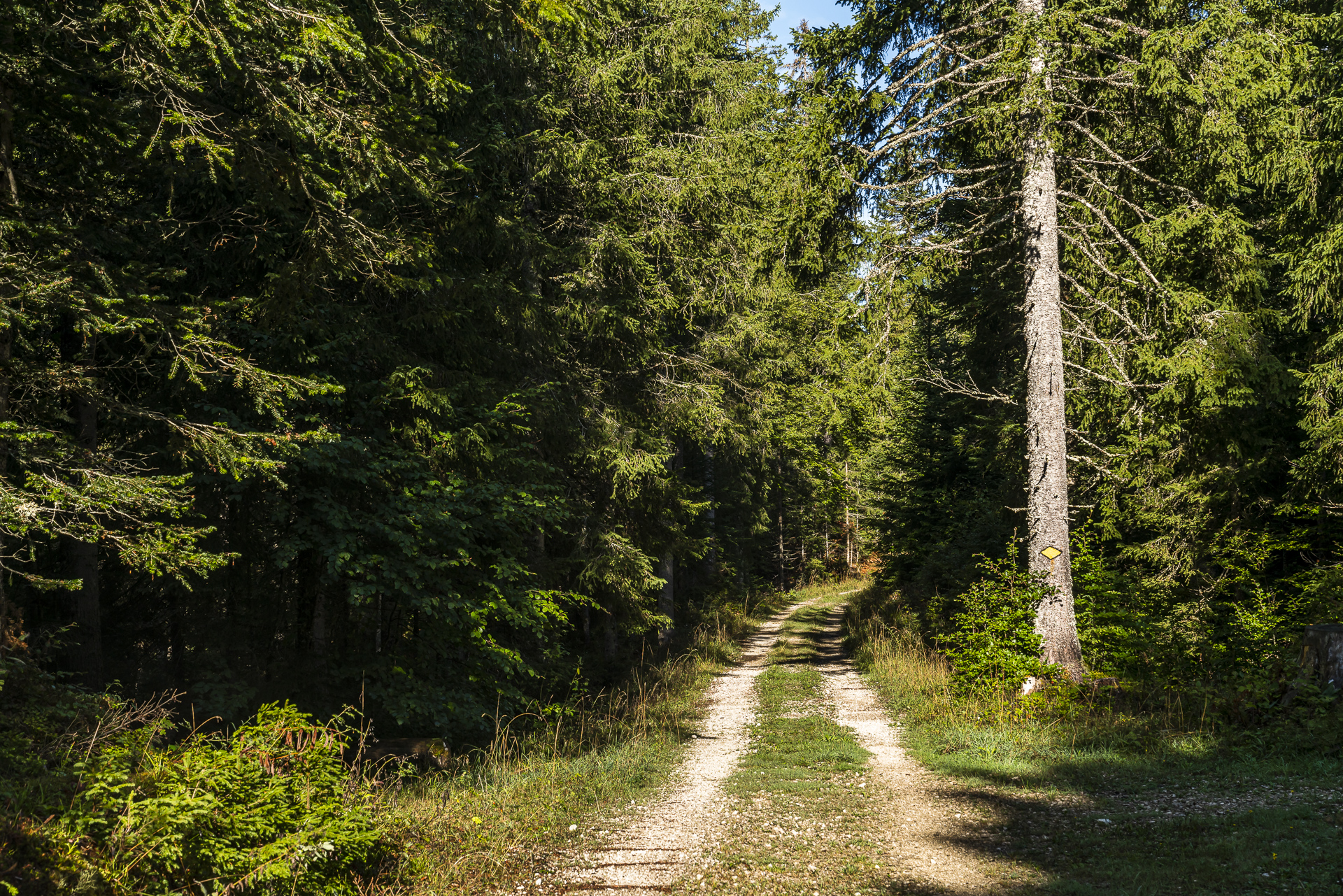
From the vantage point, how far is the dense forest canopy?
19.6 feet

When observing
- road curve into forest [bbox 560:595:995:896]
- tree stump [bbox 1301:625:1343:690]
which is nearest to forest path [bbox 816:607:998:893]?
road curve into forest [bbox 560:595:995:896]

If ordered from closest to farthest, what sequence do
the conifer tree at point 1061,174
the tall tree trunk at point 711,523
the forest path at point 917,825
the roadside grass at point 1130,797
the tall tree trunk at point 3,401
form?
the roadside grass at point 1130,797
the forest path at point 917,825
the tall tree trunk at point 3,401
the conifer tree at point 1061,174
the tall tree trunk at point 711,523

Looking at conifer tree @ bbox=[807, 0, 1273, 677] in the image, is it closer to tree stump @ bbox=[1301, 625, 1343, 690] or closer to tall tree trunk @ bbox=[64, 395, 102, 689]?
tree stump @ bbox=[1301, 625, 1343, 690]

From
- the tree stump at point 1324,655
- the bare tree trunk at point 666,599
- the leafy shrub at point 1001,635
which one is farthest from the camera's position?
the bare tree trunk at point 666,599

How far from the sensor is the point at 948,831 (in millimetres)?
6027

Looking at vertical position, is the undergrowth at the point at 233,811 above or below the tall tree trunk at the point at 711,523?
below

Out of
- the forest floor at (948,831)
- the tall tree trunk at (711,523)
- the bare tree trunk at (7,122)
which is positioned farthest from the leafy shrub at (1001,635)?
the bare tree trunk at (7,122)

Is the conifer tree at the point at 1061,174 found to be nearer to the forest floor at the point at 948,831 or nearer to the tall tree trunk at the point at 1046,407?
the tall tree trunk at the point at 1046,407

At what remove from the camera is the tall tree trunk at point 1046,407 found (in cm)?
991

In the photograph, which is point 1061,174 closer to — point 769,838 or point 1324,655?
point 1324,655

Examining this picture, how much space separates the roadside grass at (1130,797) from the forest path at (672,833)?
6.95 ft

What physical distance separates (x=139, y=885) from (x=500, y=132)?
391 inches

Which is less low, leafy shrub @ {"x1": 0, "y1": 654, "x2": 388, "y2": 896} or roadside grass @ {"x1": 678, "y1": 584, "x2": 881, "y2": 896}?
leafy shrub @ {"x1": 0, "y1": 654, "x2": 388, "y2": 896}

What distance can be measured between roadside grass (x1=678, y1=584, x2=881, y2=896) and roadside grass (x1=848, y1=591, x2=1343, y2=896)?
0.91 m
